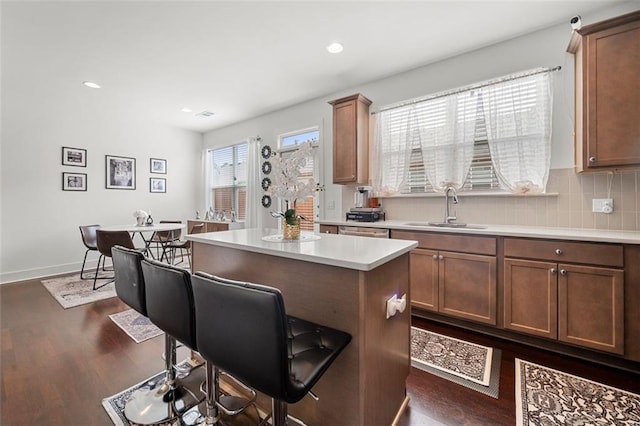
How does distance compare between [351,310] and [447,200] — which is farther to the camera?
[447,200]

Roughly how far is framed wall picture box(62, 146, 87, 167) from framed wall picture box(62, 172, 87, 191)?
17cm

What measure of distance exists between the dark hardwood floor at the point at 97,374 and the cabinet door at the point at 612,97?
1.59 metres

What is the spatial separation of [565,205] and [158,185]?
21.2ft

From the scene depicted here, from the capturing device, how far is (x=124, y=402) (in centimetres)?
163

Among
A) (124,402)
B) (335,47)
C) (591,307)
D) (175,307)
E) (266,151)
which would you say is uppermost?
(335,47)

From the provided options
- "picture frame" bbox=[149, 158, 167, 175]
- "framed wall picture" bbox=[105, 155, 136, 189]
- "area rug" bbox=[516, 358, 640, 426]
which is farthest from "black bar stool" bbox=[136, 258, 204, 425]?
"picture frame" bbox=[149, 158, 167, 175]

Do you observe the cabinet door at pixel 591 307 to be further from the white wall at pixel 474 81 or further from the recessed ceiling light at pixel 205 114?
the recessed ceiling light at pixel 205 114

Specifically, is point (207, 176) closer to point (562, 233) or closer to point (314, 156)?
point (314, 156)

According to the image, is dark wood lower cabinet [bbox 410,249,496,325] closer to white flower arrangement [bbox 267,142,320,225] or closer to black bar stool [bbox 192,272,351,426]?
white flower arrangement [bbox 267,142,320,225]

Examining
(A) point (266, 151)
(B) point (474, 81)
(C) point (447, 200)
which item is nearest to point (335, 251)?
(C) point (447, 200)

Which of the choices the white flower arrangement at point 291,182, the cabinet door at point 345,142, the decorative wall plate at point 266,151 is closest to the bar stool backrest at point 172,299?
the white flower arrangement at point 291,182

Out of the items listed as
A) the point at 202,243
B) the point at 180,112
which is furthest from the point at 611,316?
the point at 180,112

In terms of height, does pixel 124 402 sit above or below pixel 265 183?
below

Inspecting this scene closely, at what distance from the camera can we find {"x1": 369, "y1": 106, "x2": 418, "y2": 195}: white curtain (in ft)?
11.0
